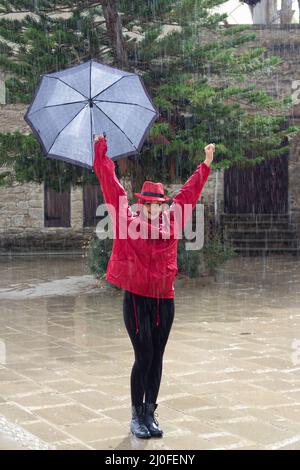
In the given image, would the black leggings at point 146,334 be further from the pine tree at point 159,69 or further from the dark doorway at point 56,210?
the dark doorway at point 56,210

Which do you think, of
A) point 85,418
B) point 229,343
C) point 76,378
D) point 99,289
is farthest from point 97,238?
point 85,418

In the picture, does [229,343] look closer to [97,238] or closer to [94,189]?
[97,238]

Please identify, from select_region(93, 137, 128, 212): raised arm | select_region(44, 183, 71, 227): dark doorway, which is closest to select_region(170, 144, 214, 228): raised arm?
select_region(93, 137, 128, 212): raised arm

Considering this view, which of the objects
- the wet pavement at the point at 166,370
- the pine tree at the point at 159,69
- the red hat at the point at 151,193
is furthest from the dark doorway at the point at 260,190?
the red hat at the point at 151,193

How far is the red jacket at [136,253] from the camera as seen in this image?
4379mm

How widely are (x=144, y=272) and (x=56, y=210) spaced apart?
546 inches

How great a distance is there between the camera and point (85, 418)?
4906 mm

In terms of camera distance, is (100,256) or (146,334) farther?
(100,256)

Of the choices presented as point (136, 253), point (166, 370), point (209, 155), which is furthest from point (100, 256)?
point (136, 253)

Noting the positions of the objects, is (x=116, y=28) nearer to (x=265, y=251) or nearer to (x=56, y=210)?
(x=56, y=210)

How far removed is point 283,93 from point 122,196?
14.0m

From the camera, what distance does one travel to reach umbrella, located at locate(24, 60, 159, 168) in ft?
17.5

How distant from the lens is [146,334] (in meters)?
4.41

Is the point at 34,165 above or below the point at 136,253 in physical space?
above
